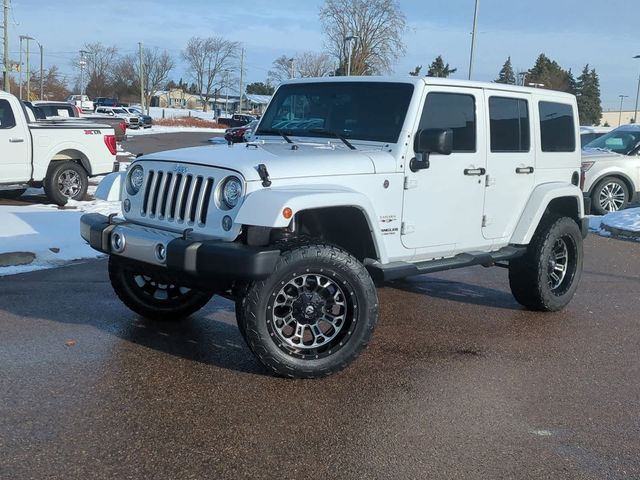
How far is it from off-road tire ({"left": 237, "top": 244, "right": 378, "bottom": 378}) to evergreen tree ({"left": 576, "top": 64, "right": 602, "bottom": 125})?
57431 millimetres

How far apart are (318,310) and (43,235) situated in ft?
19.3

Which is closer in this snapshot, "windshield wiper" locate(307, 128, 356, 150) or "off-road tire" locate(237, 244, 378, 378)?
"off-road tire" locate(237, 244, 378, 378)

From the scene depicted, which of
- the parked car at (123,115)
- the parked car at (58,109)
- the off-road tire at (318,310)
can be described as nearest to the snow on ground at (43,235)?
the off-road tire at (318,310)

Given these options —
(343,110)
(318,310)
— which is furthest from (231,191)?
(343,110)

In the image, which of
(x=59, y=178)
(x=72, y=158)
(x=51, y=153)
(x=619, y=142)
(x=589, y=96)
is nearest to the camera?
(x=51, y=153)

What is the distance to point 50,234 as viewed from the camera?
30.8 ft

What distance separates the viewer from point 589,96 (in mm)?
64062

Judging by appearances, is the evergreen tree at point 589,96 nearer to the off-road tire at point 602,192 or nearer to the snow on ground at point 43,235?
the off-road tire at point 602,192

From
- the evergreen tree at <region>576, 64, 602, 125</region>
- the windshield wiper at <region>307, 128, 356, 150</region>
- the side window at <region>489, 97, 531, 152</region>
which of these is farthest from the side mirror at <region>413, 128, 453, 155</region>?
the evergreen tree at <region>576, 64, 602, 125</region>

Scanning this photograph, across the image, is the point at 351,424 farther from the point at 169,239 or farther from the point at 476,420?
the point at 169,239

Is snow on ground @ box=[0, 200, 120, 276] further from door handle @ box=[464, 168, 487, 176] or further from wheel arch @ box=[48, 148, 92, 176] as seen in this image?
door handle @ box=[464, 168, 487, 176]

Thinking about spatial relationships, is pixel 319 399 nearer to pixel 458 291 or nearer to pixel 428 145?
pixel 428 145

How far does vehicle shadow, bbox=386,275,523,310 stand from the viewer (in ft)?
23.8

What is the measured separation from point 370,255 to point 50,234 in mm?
5738
